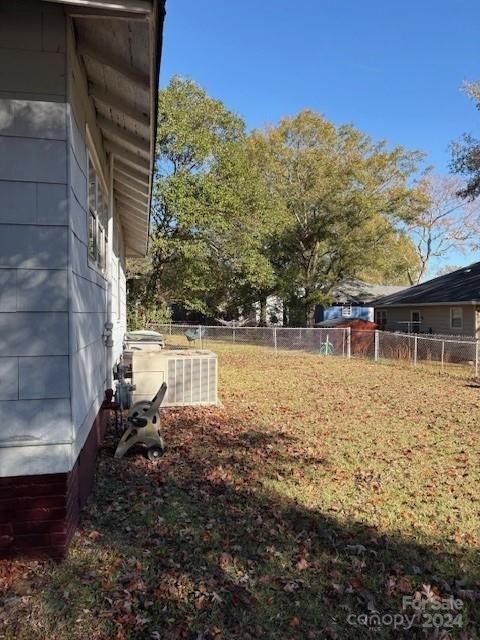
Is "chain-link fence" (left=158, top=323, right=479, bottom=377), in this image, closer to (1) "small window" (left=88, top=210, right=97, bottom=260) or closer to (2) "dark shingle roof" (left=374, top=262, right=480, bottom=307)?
(2) "dark shingle roof" (left=374, top=262, right=480, bottom=307)

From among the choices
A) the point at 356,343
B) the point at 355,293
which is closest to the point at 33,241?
the point at 356,343

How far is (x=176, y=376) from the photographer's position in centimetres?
809

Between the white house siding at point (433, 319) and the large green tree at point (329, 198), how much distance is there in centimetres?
444

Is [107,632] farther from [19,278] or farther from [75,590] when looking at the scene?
[19,278]

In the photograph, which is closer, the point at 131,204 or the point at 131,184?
the point at 131,184

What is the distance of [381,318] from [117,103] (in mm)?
26148

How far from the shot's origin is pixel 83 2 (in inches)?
103

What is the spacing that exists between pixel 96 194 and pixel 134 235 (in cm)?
807

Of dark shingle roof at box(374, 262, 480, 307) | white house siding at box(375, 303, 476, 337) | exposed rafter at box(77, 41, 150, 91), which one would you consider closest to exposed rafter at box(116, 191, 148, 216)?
exposed rafter at box(77, 41, 150, 91)

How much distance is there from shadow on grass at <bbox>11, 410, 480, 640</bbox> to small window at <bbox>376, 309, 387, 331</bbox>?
79.8ft

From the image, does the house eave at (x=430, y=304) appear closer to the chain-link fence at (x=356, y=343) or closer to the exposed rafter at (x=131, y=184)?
the chain-link fence at (x=356, y=343)

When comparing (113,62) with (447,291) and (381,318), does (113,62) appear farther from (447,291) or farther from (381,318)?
(381,318)

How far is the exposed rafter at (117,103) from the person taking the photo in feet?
13.6

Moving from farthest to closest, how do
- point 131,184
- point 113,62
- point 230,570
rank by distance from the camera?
point 131,184 < point 113,62 < point 230,570
